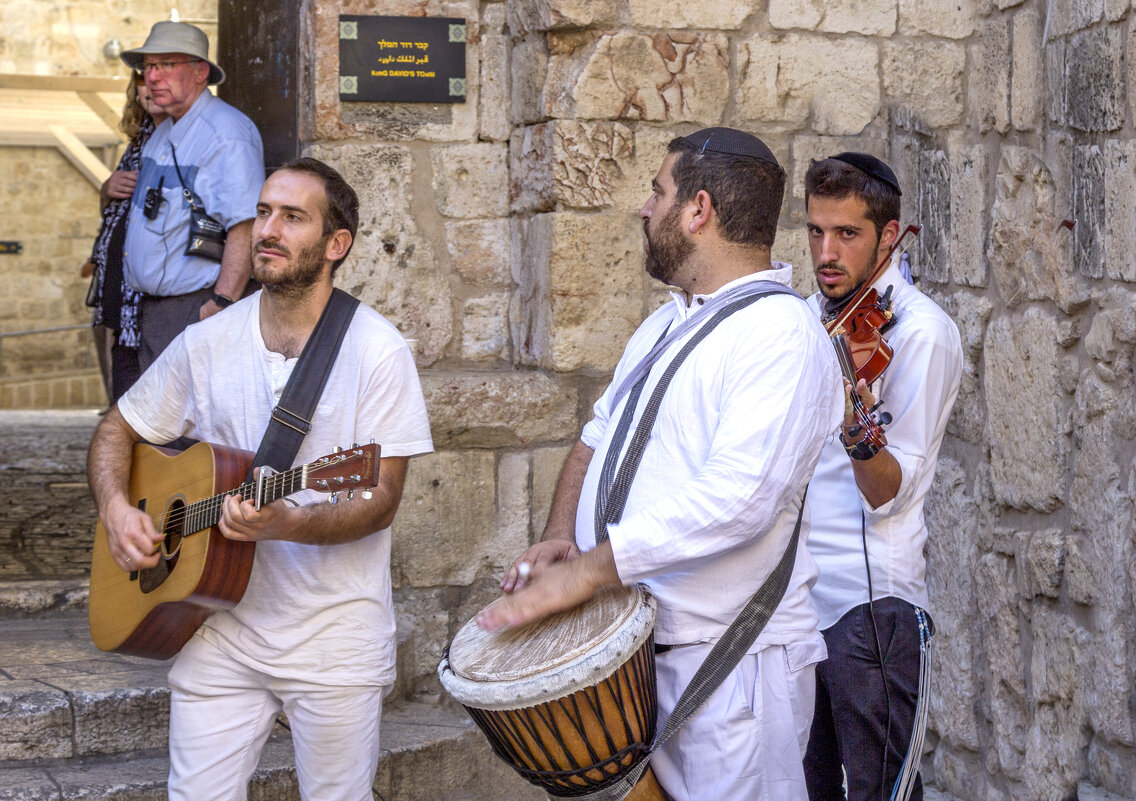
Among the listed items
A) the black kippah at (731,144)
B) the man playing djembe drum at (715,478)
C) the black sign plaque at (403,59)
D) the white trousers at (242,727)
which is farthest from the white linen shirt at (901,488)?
the black sign plaque at (403,59)

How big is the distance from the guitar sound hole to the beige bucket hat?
233 cm

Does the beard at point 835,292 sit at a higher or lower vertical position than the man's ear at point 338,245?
lower

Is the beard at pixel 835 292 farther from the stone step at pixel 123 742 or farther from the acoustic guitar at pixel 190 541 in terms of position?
the stone step at pixel 123 742

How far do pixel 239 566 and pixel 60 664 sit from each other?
6.02 feet

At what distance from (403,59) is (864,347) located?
2345mm

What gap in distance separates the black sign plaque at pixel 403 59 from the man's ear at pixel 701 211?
2.28 meters

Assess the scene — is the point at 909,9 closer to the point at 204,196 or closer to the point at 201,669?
the point at 204,196

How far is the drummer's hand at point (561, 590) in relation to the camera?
214cm

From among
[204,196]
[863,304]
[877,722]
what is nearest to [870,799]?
[877,722]

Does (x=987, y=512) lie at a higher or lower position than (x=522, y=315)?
lower

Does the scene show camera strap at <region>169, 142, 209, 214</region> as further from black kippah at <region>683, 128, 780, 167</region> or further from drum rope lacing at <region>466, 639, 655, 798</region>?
drum rope lacing at <region>466, 639, 655, 798</region>

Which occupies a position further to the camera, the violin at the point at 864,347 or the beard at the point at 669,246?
the violin at the point at 864,347

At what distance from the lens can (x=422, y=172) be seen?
4.51m

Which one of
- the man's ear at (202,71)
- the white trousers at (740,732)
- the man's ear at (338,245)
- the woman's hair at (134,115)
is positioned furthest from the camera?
the woman's hair at (134,115)
